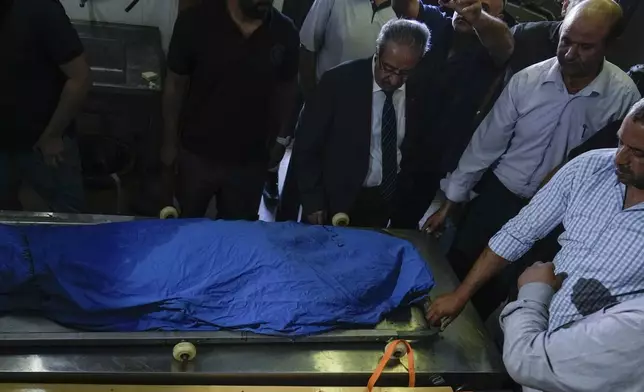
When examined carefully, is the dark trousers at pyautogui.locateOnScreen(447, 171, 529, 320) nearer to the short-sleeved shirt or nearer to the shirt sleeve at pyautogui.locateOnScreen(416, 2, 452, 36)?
the shirt sleeve at pyautogui.locateOnScreen(416, 2, 452, 36)

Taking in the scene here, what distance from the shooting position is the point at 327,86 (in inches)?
91.4

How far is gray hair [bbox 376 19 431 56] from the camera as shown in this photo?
219cm

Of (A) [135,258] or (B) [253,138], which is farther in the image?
(B) [253,138]

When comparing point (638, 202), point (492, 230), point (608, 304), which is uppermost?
point (638, 202)

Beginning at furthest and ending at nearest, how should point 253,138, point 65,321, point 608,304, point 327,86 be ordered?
point 253,138, point 327,86, point 65,321, point 608,304

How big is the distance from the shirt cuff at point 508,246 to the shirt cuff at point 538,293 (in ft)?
0.70

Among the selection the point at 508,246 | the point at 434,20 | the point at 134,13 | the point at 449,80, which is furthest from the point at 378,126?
the point at 134,13

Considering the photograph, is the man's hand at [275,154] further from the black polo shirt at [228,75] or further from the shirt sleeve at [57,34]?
the shirt sleeve at [57,34]

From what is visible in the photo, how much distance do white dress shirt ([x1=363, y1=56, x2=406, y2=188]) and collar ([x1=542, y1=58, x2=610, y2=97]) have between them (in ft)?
1.75

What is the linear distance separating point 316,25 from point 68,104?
1063 millimetres

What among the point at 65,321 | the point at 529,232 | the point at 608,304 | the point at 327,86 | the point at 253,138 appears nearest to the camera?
the point at 608,304

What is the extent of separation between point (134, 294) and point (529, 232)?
3.98 feet

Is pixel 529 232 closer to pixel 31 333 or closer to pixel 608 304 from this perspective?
pixel 608 304

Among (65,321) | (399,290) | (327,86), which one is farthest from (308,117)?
(65,321)
